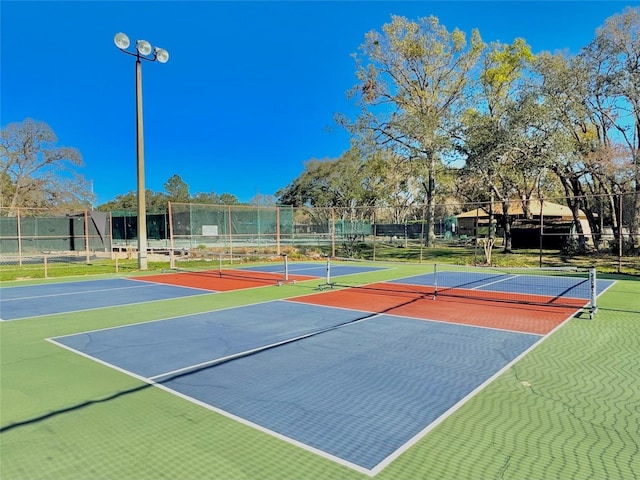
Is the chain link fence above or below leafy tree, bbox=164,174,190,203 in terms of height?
below

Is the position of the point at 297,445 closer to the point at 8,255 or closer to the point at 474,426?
the point at 474,426

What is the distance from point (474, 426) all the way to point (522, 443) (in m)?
0.35

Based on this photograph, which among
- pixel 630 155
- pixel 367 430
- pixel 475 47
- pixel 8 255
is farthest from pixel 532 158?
pixel 8 255

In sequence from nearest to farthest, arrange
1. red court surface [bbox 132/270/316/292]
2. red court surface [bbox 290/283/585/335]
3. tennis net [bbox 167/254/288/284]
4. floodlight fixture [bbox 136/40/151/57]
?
red court surface [bbox 290/283/585/335], red court surface [bbox 132/270/316/292], tennis net [bbox 167/254/288/284], floodlight fixture [bbox 136/40/151/57]

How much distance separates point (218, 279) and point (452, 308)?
7657mm

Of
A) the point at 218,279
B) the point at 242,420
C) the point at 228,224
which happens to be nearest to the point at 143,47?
the point at 228,224

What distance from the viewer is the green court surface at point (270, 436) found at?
2.59m

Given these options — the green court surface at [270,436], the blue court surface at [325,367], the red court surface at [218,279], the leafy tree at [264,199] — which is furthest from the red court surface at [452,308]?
the leafy tree at [264,199]

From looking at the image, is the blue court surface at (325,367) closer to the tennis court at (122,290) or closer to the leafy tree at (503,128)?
the tennis court at (122,290)

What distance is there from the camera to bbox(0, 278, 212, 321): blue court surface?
26.9 ft

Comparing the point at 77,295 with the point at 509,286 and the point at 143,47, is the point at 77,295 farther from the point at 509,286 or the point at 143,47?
the point at 509,286

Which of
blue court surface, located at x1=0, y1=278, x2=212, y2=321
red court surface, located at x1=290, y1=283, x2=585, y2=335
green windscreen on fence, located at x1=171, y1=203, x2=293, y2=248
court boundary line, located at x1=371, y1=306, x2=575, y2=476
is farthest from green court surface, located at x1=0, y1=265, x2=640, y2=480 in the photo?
green windscreen on fence, located at x1=171, y1=203, x2=293, y2=248

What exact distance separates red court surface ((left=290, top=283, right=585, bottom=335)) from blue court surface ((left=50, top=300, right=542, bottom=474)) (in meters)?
0.55

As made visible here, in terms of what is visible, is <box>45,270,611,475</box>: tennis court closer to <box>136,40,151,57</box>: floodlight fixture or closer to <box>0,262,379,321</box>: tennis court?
<box>0,262,379,321</box>: tennis court
